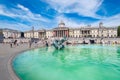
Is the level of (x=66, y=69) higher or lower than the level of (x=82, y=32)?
lower

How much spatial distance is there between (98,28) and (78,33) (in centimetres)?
1774

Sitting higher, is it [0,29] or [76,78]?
[0,29]

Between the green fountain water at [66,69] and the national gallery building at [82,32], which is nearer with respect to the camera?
the green fountain water at [66,69]

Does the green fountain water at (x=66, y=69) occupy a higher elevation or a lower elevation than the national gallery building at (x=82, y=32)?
lower

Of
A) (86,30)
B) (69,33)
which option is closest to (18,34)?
(69,33)

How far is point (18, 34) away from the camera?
5881 inches

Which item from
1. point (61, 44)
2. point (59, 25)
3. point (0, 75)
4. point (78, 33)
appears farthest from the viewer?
point (59, 25)

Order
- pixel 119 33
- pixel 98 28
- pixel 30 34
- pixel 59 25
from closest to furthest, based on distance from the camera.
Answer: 1. pixel 119 33
2. pixel 98 28
3. pixel 59 25
4. pixel 30 34

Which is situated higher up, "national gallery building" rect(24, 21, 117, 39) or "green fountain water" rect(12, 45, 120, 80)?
"national gallery building" rect(24, 21, 117, 39)

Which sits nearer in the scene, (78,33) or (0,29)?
(78,33)

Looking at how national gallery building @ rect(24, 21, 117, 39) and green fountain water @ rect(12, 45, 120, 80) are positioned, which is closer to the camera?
green fountain water @ rect(12, 45, 120, 80)

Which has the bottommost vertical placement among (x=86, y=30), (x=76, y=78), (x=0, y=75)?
(x=76, y=78)

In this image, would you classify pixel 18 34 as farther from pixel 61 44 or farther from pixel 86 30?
pixel 61 44

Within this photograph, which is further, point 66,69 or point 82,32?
point 82,32
